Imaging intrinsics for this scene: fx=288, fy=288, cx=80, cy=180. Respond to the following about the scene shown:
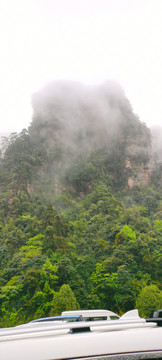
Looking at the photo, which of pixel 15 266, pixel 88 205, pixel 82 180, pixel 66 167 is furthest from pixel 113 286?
pixel 66 167

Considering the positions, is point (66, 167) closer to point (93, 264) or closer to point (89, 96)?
point (89, 96)

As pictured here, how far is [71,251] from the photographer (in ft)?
85.5

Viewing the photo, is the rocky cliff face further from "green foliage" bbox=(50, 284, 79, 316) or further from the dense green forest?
"green foliage" bbox=(50, 284, 79, 316)

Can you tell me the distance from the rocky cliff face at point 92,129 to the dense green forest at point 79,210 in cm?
22

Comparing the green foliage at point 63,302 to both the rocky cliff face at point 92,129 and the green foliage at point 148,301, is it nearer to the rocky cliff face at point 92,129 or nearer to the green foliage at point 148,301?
the green foliage at point 148,301

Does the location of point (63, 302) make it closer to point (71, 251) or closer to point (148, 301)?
point (148, 301)

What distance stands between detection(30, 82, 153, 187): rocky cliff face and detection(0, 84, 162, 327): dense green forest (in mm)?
218

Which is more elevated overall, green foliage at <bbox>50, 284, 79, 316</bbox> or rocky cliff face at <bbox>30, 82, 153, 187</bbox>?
rocky cliff face at <bbox>30, 82, 153, 187</bbox>

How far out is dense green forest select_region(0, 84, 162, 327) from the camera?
68.7 feet

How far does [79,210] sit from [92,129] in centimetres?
2624

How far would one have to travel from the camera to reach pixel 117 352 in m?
0.88

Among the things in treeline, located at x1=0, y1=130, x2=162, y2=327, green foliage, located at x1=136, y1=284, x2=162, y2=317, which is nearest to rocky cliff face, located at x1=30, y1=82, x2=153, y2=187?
treeline, located at x1=0, y1=130, x2=162, y2=327

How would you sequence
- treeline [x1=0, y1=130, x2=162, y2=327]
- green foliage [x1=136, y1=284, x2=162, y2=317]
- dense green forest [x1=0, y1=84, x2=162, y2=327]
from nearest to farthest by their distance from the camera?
green foliage [x1=136, y1=284, x2=162, y2=317], treeline [x1=0, y1=130, x2=162, y2=327], dense green forest [x1=0, y1=84, x2=162, y2=327]

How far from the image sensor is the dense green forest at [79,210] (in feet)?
68.7
